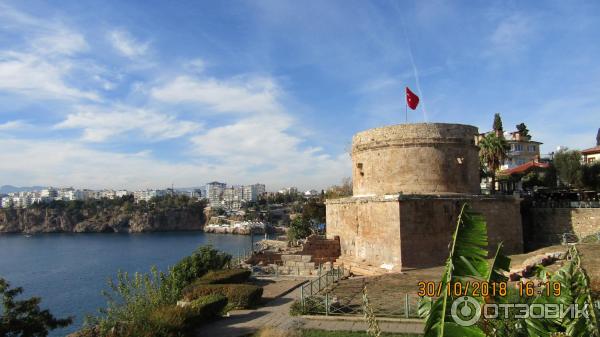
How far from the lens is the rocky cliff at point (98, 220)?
427 ft

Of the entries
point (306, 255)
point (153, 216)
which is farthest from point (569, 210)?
point (153, 216)

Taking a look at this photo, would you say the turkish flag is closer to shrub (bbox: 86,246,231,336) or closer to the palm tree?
the palm tree

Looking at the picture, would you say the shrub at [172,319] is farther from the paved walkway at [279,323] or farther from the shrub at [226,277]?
the shrub at [226,277]

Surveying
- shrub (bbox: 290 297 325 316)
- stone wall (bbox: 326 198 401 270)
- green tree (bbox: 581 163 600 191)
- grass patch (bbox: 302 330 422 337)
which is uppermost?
green tree (bbox: 581 163 600 191)

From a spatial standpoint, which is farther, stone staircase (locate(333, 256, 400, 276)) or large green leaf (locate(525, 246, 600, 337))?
stone staircase (locate(333, 256, 400, 276))

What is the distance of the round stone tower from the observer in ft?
75.4

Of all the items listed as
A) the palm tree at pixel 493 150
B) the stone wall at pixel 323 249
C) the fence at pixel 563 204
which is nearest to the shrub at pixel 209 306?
the stone wall at pixel 323 249

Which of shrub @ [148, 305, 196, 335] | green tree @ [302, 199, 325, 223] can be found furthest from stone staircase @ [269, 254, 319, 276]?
green tree @ [302, 199, 325, 223]

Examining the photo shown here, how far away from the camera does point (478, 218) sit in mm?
4266

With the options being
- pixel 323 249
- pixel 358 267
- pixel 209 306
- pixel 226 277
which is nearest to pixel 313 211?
pixel 323 249

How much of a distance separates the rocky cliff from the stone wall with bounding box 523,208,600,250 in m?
119

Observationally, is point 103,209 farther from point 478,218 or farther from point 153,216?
point 478,218

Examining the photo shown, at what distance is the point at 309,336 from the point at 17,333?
25.4ft

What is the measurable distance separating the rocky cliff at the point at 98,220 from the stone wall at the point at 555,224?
11871 centimetres
